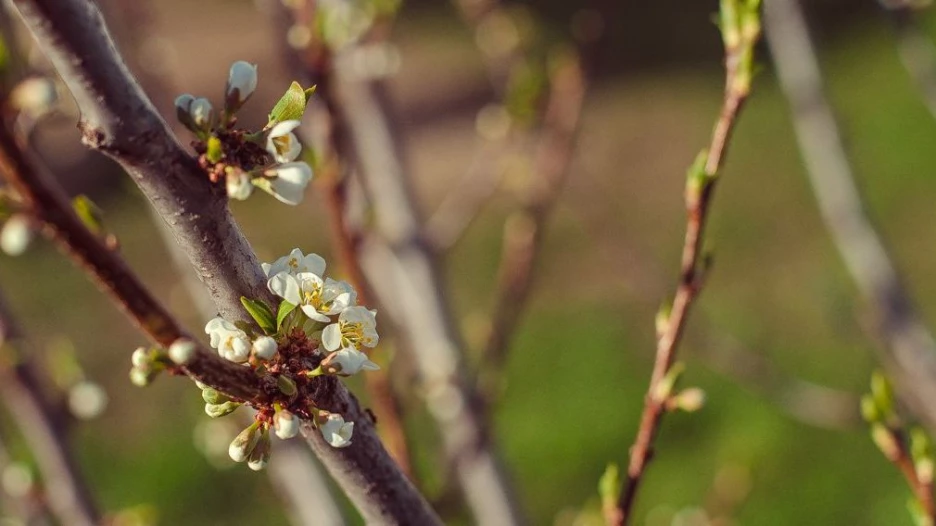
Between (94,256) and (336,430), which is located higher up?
(94,256)

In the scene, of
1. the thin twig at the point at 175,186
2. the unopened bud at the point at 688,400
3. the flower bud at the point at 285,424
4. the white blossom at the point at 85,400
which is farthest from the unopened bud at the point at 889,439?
the white blossom at the point at 85,400

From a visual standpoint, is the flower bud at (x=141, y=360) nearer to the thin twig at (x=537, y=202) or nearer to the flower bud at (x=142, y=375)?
the flower bud at (x=142, y=375)

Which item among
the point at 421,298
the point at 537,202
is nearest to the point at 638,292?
the point at 537,202

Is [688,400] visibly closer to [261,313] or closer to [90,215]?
[261,313]

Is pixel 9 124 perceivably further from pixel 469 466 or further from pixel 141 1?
pixel 141 1

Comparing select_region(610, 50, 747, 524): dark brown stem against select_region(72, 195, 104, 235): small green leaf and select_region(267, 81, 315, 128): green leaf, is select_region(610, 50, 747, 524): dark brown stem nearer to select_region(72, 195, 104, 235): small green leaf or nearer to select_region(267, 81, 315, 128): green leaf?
select_region(267, 81, 315, 128): green leaf

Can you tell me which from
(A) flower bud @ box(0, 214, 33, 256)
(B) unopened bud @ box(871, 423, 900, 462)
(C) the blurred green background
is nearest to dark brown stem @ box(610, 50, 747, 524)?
(B) unopened bud @ box(871, 423, 900, 462)
